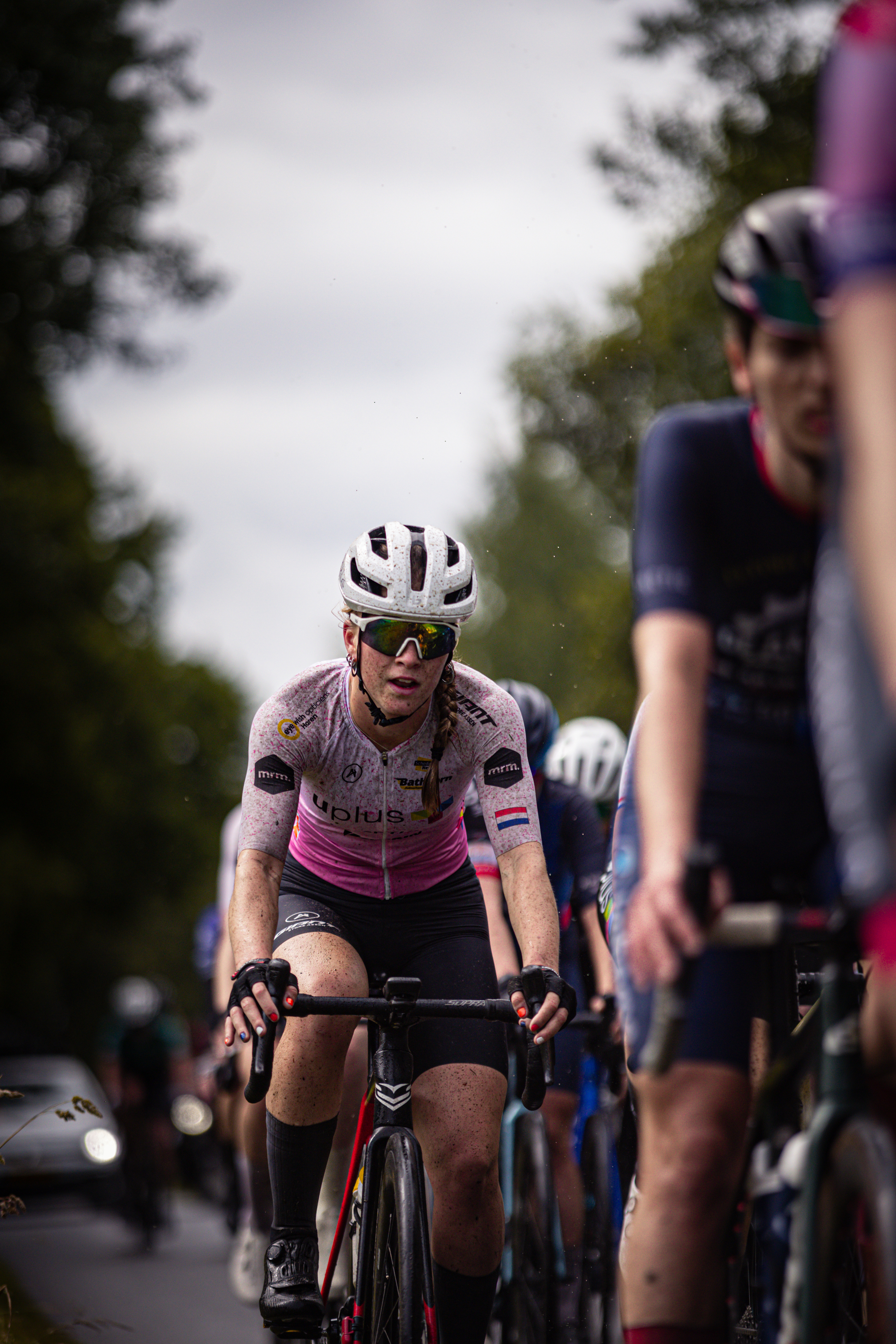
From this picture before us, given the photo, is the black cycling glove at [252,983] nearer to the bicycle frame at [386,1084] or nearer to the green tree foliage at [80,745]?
the bicycle frame at [386,1084]

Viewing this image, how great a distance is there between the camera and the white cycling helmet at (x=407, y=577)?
4.59m

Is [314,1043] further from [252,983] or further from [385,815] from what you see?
[385,815]

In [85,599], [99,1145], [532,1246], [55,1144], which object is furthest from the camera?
[85,599]

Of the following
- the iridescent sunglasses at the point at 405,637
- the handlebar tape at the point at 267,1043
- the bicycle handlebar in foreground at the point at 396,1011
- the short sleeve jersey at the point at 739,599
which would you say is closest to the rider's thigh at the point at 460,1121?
the bicycle handlebar in foreground at the point at 396,1011

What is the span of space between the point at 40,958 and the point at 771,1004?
31083 mm

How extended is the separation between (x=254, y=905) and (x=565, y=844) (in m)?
2.52

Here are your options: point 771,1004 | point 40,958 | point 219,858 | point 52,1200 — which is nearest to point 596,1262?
point 771,1004

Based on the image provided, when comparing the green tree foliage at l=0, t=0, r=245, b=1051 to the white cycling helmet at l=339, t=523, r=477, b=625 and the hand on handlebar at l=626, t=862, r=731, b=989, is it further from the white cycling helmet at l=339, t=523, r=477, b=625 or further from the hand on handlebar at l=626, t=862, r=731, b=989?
the hand on handlebar at l=626, t=862, r=731, b=989

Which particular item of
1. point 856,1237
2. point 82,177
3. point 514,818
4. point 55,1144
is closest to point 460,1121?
point 514,818

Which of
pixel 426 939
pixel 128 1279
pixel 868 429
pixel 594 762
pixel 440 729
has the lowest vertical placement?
pixel 128 1279

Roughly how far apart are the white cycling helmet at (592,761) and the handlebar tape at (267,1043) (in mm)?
3708

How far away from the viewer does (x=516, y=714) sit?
488 centimetres

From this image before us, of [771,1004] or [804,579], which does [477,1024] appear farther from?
[804,579]

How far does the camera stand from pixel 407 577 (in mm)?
4617
